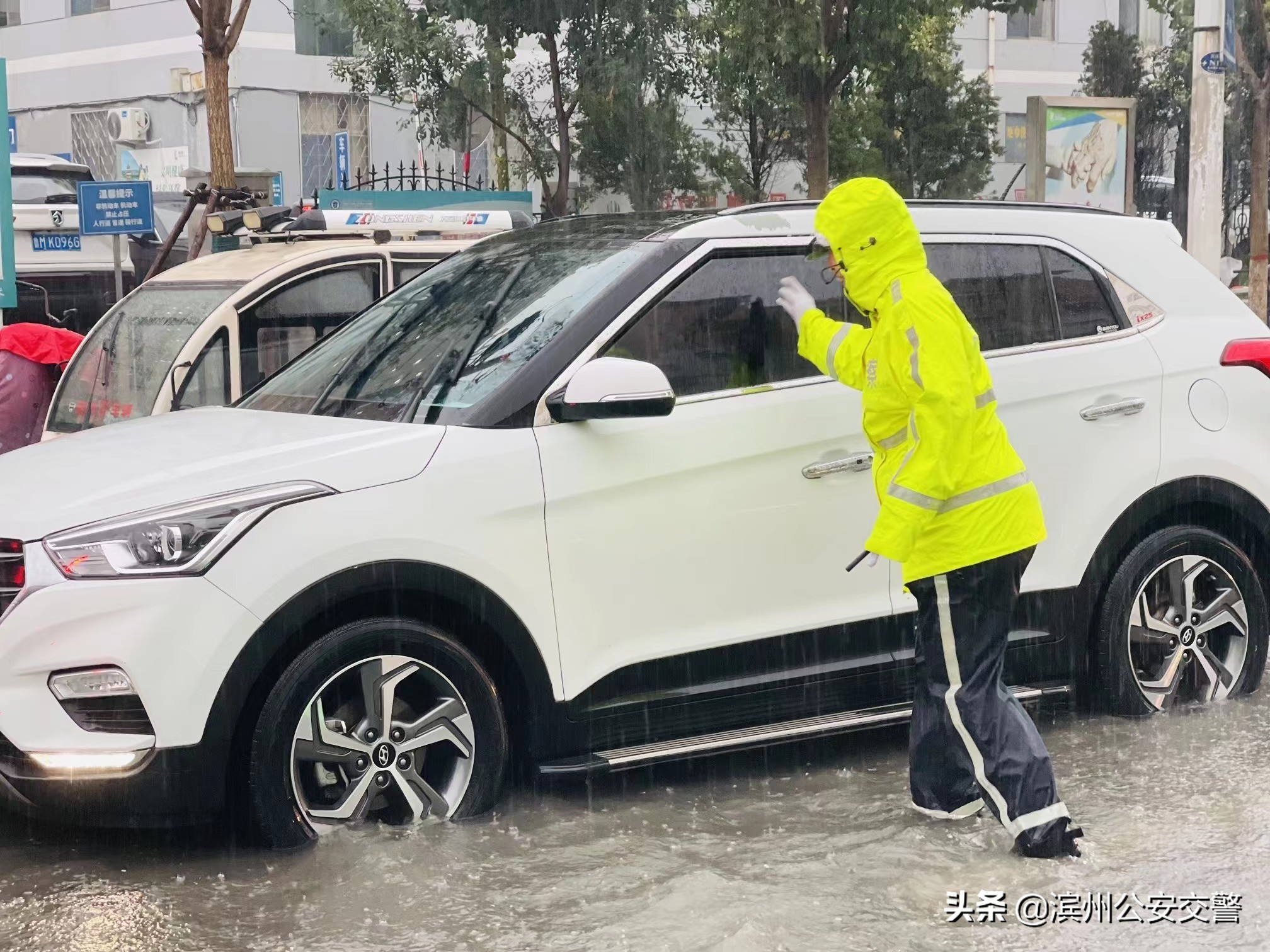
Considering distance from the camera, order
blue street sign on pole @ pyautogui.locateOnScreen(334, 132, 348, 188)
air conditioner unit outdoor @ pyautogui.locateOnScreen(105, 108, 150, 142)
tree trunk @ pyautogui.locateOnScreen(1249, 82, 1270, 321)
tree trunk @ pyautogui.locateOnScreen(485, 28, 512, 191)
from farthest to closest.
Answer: air conditioner unit outdoor @ pyautogui.locateOnScreen(105, 108, 150, 142) < blue street sign on pole @ pyautogui.locateOnScreen(334, 132, 348, 188) < tree trunk @ pyautogui.locateOnScreen(485, 28, 512, 191) < tree trunk @ pyautogui.locateOnScreen(1249, 82, 1270, 321)

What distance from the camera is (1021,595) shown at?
554 centimetres

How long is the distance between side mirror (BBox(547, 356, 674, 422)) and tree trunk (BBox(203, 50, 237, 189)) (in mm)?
10514

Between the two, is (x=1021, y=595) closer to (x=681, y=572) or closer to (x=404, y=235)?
(x=681, y=572)

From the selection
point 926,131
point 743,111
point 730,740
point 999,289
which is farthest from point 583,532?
point 926,131

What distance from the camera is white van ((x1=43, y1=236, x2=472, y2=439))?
8.41 m

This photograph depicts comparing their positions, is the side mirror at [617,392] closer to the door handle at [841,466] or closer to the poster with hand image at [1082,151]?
the door handle at [841,466]

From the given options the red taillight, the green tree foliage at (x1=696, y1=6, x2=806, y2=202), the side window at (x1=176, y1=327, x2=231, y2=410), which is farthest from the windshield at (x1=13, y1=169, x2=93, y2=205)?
the red taillight

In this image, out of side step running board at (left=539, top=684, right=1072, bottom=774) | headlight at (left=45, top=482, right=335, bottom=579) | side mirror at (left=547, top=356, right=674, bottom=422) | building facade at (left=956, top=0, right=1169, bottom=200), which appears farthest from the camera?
building facade at (left=956, top=0, right=1169, bottom=200)

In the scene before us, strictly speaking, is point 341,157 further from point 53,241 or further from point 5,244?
point 5,244

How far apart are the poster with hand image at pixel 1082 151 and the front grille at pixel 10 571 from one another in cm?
1440

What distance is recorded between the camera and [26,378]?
29.3 feet

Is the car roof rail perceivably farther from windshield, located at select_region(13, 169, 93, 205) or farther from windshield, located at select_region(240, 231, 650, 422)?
windshield, located at select_region(13, 169, 93, 205)

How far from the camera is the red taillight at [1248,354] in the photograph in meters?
5.89

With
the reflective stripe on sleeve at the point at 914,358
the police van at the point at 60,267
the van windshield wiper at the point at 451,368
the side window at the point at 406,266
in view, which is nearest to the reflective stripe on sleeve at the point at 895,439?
the reflective stripe on sleeve at the point at 914,358
